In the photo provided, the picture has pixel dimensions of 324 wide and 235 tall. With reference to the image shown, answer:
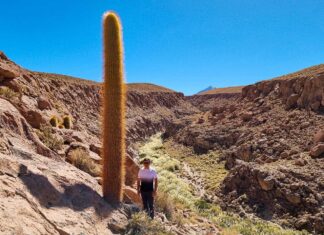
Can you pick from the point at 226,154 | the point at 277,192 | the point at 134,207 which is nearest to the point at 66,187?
the point at 134,207

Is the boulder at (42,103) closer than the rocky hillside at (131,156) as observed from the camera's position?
No

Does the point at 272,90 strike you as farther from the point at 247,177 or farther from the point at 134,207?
the point at 134,207

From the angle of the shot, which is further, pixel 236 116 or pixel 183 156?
pixel 236 116

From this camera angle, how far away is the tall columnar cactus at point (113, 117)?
28.1 ft

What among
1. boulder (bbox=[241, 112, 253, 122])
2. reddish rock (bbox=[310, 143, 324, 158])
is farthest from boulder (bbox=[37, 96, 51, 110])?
boulder (bbox=[241, 112, 253, 122])

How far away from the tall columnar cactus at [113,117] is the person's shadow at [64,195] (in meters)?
0.49

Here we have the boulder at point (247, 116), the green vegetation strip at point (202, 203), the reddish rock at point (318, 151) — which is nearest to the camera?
the green vegetation strip at point (202, 203)

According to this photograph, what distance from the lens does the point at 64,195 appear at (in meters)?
7.43

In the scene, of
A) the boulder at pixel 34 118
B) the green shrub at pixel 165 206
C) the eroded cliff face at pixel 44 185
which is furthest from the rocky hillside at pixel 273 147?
the boulder at pixel 34 118

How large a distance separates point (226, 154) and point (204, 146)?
16.4 ft

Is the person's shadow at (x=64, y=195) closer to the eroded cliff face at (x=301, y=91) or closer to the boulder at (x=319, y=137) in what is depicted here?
the boulder at (x=319, y=137)

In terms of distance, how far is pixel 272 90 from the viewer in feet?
127

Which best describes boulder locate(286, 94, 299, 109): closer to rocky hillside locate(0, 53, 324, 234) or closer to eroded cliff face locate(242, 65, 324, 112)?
eroded cliff face locate(242, 65, 324, 112)

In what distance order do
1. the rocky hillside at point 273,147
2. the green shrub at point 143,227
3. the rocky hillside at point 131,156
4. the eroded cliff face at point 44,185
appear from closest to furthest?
the eroded cliff face at point 44,185, the rocky hillside at point 131,156, the green shrub at point 143,227, the rocky hillside at point 273,147
